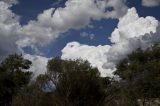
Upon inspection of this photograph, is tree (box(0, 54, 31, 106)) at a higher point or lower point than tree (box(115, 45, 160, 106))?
higher

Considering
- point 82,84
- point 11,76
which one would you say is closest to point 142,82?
point 82,84

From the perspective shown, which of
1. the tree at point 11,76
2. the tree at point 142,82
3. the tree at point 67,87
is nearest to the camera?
the tree at point 67,87

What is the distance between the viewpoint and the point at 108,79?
82.2m

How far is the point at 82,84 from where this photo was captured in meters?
60.5

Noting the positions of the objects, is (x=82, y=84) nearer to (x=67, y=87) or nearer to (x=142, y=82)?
(x=67, y=87)

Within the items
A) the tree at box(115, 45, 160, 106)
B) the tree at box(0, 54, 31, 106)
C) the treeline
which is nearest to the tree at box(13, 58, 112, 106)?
the treeline

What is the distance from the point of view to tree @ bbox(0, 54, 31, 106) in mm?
82938

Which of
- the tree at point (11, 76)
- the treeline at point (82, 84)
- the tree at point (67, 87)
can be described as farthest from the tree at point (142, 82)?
the tree at point (11, 76)

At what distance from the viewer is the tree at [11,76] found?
82938mm

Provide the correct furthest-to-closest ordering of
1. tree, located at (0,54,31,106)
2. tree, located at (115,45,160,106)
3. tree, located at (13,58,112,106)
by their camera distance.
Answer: tree, located at (0,54,31,106) < tree, located at (115,45,160,106) < tree, located at (13,58,112,106)

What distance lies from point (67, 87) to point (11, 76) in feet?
92.8

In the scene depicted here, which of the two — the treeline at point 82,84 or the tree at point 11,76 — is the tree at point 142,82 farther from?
the tree at point 11,76

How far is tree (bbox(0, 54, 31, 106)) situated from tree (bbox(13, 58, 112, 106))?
21.3 m

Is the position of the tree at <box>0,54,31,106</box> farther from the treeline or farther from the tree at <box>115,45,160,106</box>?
the tree at <box>115,45,160,106</box>
